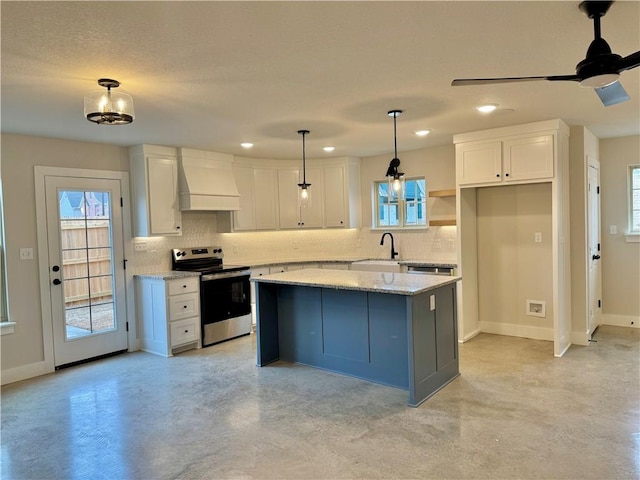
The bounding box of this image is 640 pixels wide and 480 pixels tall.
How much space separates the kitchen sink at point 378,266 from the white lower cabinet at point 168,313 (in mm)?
2170

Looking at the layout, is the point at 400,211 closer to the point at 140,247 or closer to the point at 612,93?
the point at 140,247

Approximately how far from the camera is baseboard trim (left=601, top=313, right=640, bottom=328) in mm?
5441

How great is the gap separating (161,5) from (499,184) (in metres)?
3.88

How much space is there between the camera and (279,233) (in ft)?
22.5

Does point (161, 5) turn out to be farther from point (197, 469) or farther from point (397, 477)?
point (397, 477)

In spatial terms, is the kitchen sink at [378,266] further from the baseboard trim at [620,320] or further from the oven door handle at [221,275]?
the baseboard trim at [620,320]

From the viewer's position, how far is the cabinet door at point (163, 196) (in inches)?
200

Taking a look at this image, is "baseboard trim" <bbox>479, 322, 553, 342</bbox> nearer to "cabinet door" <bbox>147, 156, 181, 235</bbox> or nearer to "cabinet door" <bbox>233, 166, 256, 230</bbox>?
"cabinet door" <bbox>233, 166, 256, 230</bbox>

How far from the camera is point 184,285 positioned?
16.4ft

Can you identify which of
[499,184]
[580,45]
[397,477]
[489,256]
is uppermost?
[580,45]

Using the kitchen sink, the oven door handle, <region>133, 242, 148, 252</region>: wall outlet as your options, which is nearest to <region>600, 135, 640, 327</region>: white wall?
the kitchen sink

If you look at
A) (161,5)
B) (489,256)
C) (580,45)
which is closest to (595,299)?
(489,256)

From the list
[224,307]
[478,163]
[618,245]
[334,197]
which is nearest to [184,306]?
[224,307]

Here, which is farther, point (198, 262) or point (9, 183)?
point (198, 262)
